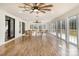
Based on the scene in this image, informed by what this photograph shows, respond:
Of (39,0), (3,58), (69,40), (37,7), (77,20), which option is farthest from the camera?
(69,40)

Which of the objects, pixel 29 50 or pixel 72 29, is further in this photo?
pixel 72 29

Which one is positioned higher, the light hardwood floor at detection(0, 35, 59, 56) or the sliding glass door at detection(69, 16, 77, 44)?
the sliding glass door at detection(69, 16, 77, 44)

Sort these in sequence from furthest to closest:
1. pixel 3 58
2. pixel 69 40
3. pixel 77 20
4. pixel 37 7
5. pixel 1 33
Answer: pixel 69 40 < pixel 1 33 < pixel 77 20 < pixel 37 7 < pixel 3 58

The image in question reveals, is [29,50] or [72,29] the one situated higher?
[72,29]

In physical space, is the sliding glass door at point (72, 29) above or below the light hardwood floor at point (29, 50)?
above

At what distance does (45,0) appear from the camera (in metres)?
3.57

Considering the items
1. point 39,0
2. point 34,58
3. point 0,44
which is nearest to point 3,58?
point 34,58

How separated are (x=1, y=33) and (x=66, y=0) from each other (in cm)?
471

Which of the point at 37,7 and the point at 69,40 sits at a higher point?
the point at 37,7

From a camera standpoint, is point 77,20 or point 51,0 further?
point 77,20

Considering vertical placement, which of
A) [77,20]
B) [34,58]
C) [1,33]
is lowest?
[34,58]

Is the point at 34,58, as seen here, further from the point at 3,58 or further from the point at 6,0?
the point at 6,0

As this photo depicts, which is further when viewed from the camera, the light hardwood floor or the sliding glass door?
the sliding glass door

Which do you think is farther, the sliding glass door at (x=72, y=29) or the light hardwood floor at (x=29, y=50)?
the sliding glass door at (x=72, y=29)
